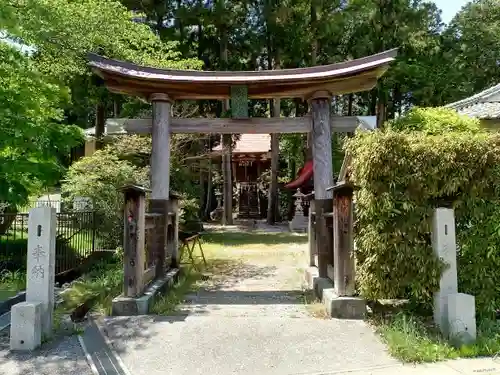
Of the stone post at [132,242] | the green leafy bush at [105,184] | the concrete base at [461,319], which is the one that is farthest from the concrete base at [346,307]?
the green leafy bush at [105,184]

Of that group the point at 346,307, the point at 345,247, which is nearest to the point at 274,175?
the point at 345,247

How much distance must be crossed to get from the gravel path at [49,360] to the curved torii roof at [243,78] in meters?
4.41

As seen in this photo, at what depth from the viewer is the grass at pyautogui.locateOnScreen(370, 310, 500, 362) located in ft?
14.4

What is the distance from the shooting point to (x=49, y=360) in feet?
14.5

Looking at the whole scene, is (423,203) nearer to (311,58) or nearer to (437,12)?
(311,58)

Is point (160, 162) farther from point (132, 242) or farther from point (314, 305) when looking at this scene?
point (314, 305)

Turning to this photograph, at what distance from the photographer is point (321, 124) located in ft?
25.2

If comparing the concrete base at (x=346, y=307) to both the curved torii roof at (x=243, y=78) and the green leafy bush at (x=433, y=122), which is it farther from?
the curved torii roof at (x=243, y=78)

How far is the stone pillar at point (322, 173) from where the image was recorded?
7.51 metres

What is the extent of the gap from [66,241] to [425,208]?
24.3 feet

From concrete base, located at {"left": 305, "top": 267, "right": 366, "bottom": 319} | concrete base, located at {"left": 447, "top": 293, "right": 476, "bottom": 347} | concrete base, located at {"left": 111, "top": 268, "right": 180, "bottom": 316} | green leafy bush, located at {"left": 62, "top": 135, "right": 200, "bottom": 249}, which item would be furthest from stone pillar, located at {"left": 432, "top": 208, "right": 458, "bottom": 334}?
green leafy bush, located at {"left": 62, "top": 135, "right": 200, "bottom": 249}

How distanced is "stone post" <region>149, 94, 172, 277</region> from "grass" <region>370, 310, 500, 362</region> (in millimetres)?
4112

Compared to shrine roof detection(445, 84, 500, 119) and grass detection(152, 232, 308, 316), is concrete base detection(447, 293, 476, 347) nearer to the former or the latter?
grass detection(152, 232, 308, 316)

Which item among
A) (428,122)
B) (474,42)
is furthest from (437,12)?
(428,122)
